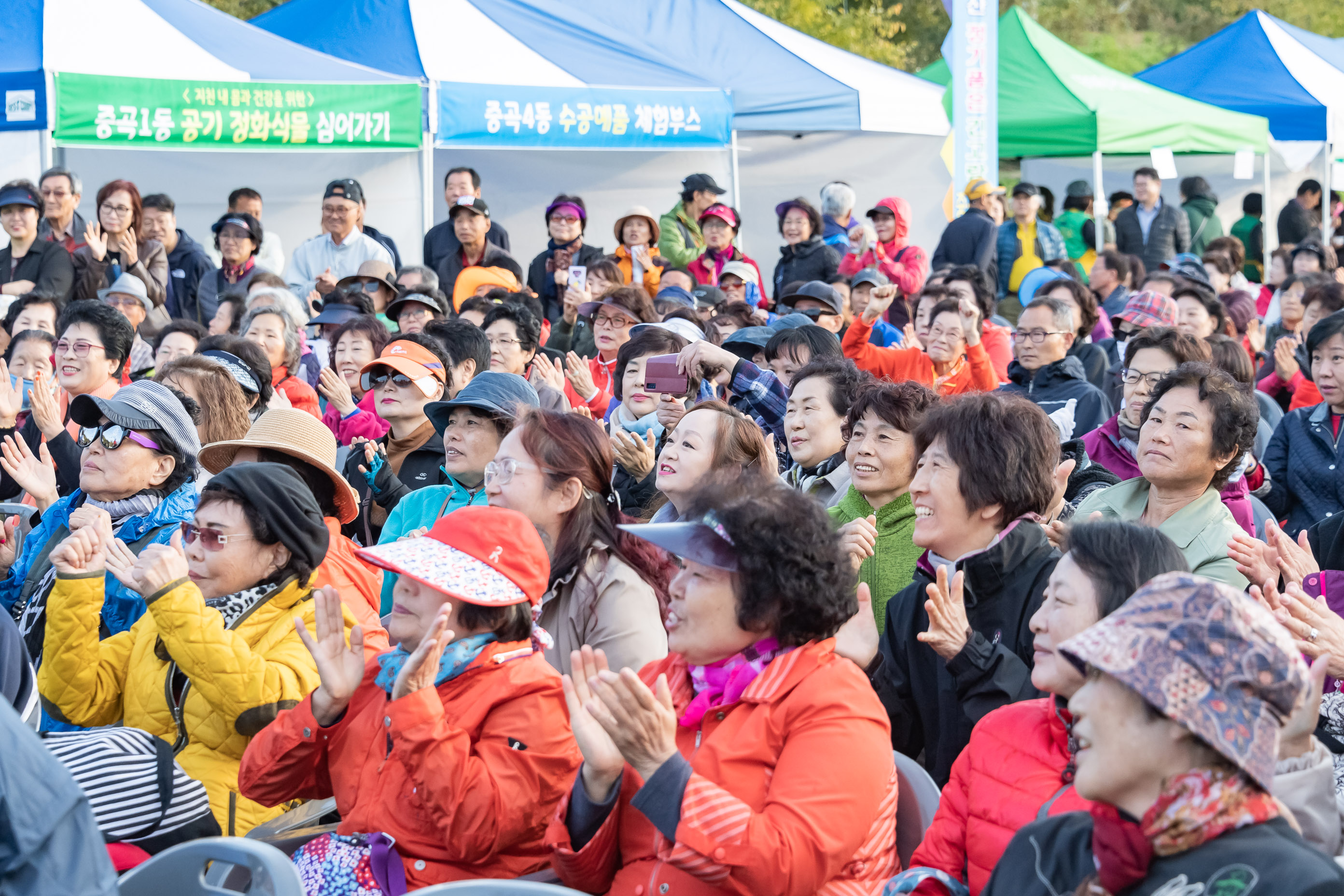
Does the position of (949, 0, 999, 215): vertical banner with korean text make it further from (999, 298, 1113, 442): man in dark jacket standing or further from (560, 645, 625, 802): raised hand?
(560, 645, 625, 802): raised hand

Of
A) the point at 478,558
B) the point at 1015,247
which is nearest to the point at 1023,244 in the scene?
the point at 1015,247

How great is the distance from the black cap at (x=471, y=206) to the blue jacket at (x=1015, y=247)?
517cm

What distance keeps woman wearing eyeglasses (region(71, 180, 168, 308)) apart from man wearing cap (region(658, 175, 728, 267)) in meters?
3.75

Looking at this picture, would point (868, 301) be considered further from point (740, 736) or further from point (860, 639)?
point (740, 736)

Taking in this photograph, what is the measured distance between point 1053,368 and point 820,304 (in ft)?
5.93

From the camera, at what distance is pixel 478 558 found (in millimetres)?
2646

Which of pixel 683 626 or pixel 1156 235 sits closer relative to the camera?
pixel 683 626

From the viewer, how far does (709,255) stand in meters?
10.1

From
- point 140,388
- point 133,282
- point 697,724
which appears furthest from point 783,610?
point 133,282

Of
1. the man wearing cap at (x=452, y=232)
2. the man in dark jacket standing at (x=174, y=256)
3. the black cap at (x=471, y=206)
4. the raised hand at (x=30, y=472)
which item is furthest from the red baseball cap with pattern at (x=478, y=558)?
the man in dark jacket standing at (x=174, y=256)

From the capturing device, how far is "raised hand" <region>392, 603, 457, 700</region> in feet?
7.81

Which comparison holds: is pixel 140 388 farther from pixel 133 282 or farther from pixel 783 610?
pixel 133 282

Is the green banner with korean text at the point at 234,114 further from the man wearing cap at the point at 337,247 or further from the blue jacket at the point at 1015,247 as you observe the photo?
the blue jacket at the point at 1015,247

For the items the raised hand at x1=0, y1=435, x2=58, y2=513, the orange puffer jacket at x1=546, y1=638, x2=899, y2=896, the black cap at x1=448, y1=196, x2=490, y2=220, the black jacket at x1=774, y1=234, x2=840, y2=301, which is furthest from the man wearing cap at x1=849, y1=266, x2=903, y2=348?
the orange puffer jacket at x1=546, y1=638, x2=899, y2=896
